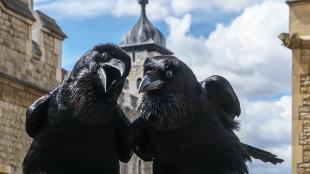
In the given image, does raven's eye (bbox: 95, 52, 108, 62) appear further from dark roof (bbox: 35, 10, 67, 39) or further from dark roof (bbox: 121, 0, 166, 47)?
dark roof (bbox: 121, 0, 166, 47)

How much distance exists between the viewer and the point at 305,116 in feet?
48.4

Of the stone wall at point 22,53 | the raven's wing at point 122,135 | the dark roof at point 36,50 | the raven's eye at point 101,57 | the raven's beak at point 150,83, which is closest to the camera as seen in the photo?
the raven's beak at point 150,83

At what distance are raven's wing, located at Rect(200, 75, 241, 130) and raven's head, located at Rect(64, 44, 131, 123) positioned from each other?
38 cm

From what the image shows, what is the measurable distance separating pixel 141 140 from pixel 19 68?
10935 millimetres

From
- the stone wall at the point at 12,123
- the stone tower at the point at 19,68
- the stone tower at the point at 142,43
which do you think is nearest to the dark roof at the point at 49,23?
the stone tower at the point at 19,68

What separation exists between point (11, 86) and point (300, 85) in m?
5.15

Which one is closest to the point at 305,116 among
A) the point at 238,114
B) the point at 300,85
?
the point at 300,85

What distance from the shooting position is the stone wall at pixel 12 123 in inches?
536

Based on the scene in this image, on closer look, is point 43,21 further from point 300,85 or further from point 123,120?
point 123,120

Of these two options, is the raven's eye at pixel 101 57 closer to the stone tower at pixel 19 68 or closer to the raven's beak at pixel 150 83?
the raven's beak at pixel 150 83

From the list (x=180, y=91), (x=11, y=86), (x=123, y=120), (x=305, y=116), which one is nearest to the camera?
(x=180, y=91)

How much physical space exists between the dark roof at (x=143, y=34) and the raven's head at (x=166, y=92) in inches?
1556

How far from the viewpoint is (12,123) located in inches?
547

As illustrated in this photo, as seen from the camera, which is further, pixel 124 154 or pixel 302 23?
pixel 302 23
